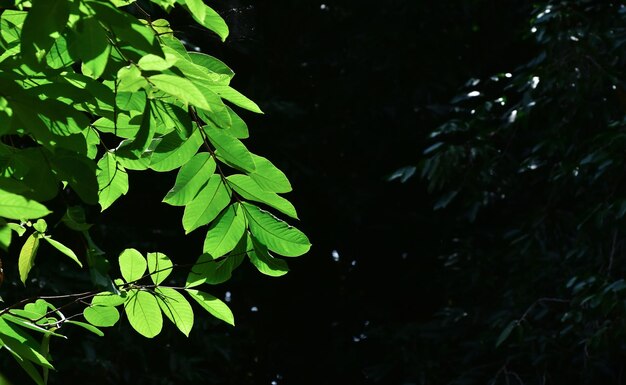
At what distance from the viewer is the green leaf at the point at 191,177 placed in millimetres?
1138

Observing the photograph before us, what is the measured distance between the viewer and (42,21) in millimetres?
779

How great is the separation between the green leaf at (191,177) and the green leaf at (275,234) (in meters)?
0.07

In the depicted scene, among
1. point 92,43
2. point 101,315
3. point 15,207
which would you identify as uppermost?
point 92,43

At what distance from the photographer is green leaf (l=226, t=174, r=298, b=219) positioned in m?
1.12

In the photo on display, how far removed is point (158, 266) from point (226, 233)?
103 millimetres

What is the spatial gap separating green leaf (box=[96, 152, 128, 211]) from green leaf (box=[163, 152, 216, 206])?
102 mm

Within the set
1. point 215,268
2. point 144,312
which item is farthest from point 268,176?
point 144,312

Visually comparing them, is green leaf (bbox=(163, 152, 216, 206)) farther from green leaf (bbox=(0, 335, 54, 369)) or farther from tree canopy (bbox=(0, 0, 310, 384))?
green leaf (bbox=(0, 335, 54, 369))

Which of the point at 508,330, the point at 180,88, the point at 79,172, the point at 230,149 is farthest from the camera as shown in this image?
the point at 508,330

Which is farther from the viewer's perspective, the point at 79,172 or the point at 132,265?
the point at 132,265

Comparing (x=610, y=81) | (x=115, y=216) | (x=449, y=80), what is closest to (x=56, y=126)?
(x=610, y=81)

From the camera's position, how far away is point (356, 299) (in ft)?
18.8

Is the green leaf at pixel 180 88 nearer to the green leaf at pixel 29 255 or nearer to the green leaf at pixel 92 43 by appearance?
the green leaf at pixel 92 43

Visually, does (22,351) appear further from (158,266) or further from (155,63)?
(155,63)
